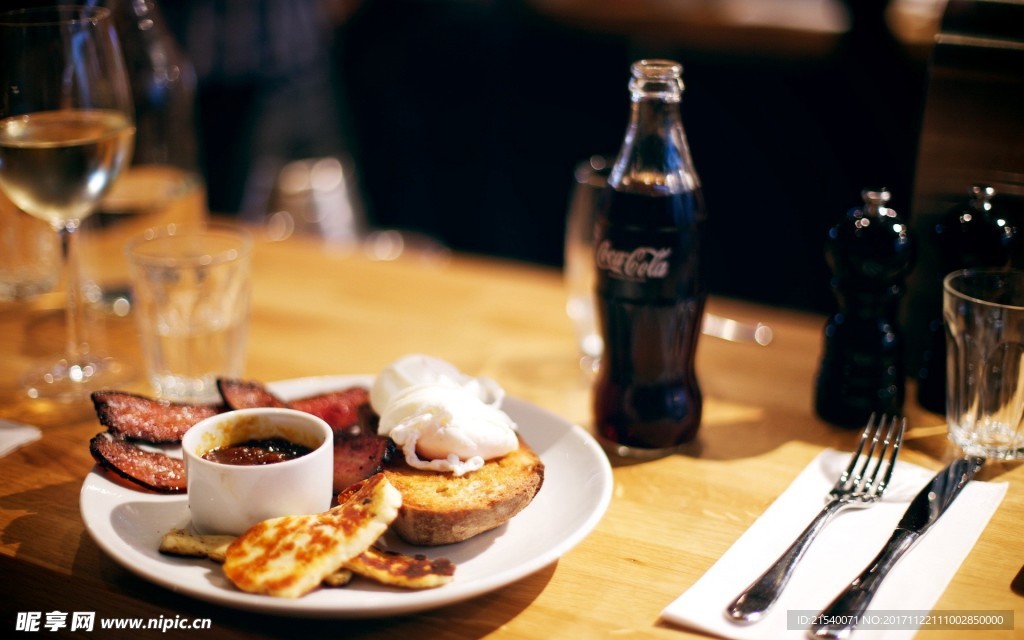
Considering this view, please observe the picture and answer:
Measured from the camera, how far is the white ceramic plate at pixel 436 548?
2.89ft

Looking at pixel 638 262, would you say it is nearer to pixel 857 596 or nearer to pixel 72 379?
pixel 857 596

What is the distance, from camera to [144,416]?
1181 mm

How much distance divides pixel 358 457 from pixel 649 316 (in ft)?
1.35

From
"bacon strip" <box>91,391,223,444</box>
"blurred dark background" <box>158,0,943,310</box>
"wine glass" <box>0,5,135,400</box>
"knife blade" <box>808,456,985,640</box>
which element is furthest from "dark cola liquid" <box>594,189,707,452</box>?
"blurred dark background" <box>158,0,943,310</box>

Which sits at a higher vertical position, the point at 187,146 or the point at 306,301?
the point at 187,146

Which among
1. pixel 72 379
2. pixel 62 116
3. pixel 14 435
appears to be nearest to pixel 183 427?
pixel 14 435

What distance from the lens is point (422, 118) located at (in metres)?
4.35

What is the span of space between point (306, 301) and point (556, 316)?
49 cm

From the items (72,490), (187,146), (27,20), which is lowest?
(72,490)

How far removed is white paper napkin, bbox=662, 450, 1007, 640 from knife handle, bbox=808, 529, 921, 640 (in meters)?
0.01

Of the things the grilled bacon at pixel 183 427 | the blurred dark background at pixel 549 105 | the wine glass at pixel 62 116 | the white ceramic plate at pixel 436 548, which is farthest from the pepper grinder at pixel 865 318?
the blurred dark background at pixel 549 105

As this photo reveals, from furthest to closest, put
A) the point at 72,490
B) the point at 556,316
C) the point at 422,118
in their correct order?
the point at 422,118 → the point at 556,316 → the point at 72,490

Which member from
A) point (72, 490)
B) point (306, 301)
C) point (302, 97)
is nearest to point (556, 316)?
point (306, 301)

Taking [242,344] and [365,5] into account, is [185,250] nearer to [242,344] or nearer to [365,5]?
[242,344]
